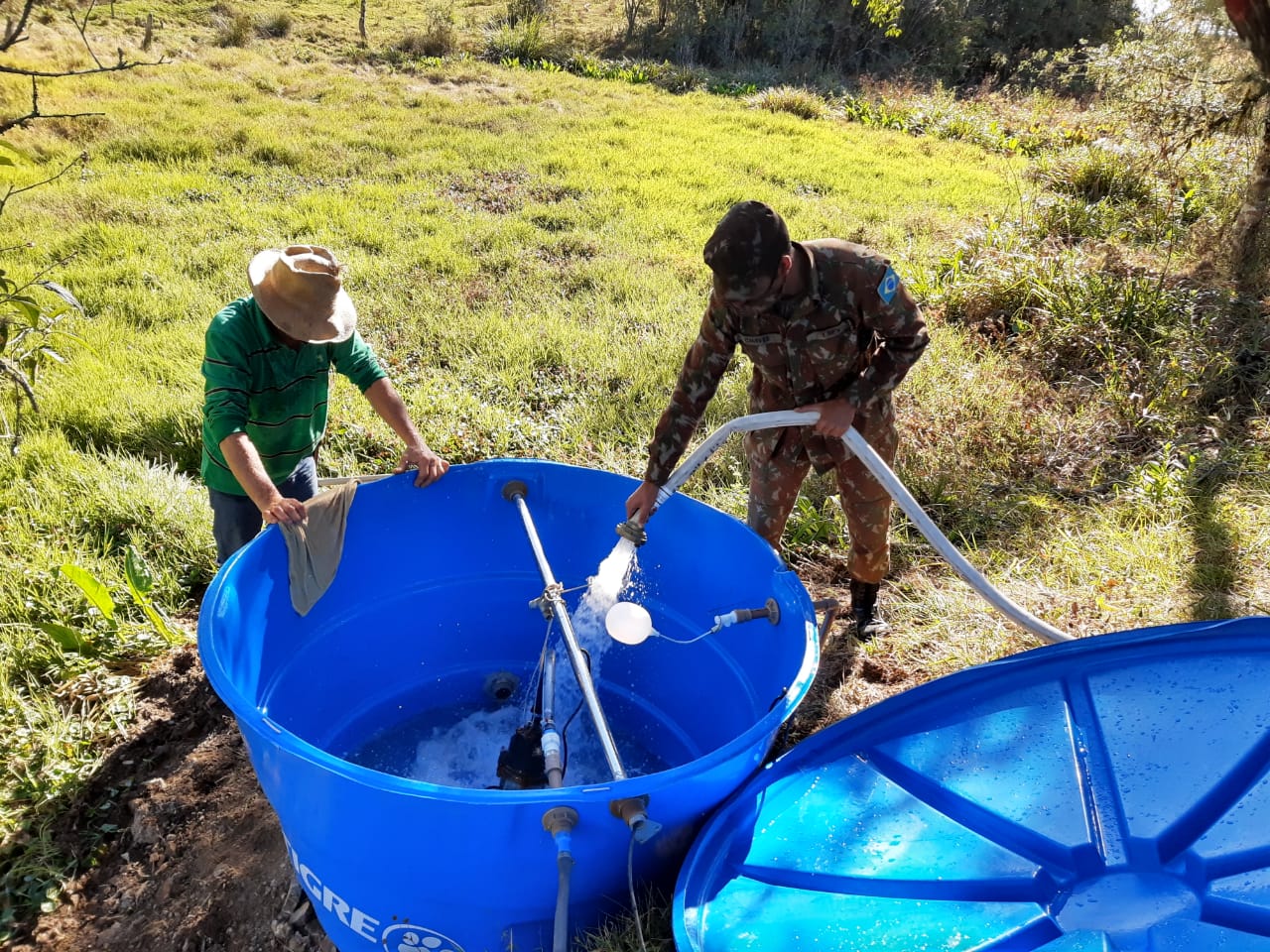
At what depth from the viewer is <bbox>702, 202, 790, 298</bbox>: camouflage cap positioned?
1.79m

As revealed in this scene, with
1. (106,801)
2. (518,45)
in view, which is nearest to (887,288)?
(106,801)

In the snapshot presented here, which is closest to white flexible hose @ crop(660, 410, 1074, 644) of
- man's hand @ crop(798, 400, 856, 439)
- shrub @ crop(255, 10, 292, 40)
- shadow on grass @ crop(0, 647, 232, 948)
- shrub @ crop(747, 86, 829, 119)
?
man's hand @ crop(798, 400, 856, 439)

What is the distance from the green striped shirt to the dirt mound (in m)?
0.74

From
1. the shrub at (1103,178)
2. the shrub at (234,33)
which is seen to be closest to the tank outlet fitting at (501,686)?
the shrub at (1103,178)

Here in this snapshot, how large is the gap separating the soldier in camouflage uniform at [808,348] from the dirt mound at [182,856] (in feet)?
4.26

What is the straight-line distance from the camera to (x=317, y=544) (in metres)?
2.19

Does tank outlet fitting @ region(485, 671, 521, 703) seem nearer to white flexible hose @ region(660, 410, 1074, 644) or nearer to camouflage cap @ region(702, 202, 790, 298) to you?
white flexible hose @ region(660, 410, 1074, 644)

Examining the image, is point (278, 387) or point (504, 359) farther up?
point (278, 387)

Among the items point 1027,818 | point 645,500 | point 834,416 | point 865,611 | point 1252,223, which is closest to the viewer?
point 1027,818

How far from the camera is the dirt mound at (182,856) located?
1974 mm

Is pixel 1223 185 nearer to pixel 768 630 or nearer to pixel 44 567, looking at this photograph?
pixel 768 630

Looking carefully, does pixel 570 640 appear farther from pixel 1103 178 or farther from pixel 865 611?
pixel 1103 178

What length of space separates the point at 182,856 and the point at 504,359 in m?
2.76

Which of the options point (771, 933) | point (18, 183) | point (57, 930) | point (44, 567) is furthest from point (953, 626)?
point (18, 183)
